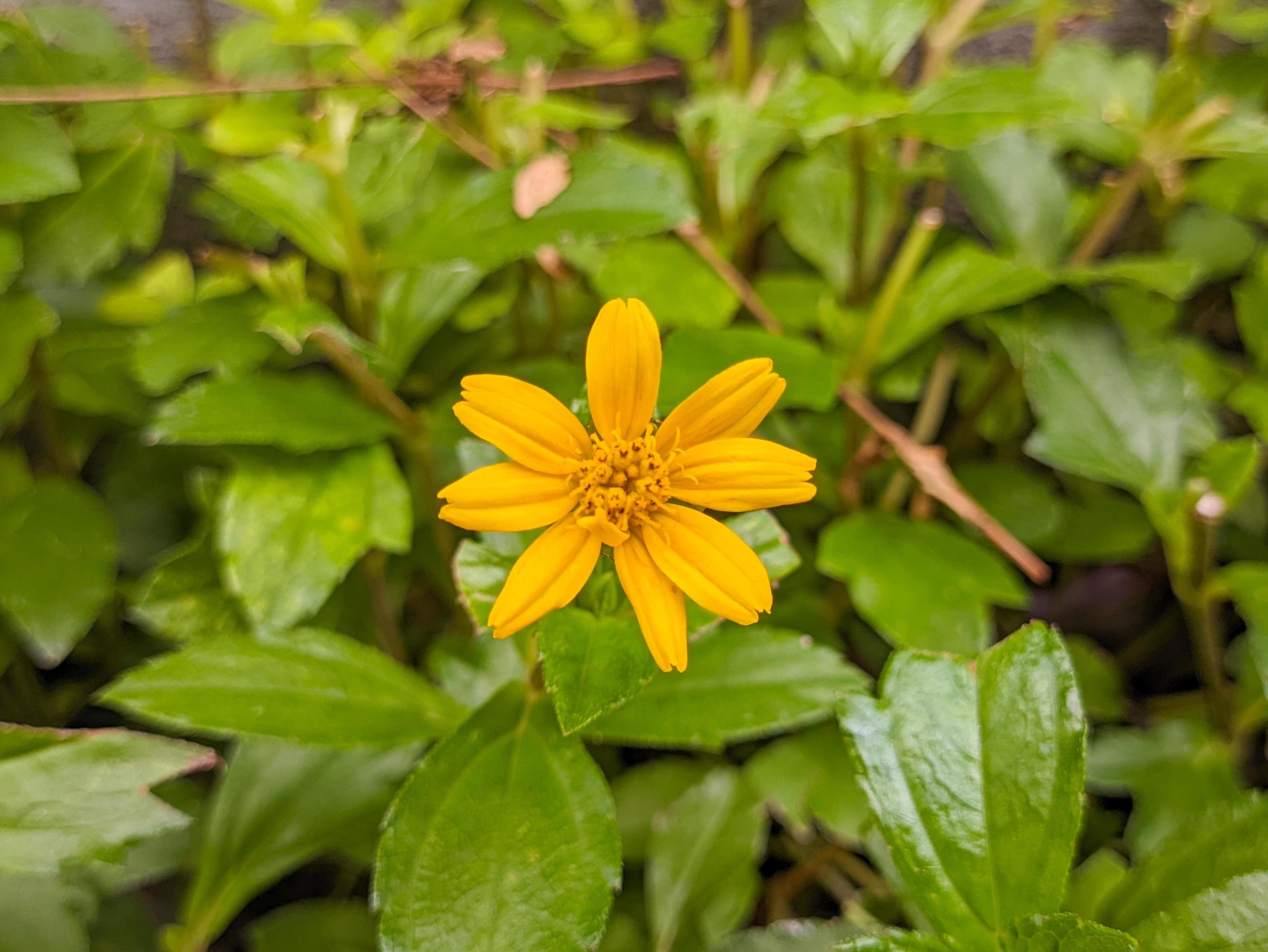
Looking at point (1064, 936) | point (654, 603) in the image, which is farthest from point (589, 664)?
point (1064, 936)

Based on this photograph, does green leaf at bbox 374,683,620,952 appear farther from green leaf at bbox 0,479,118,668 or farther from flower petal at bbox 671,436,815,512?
green leaf at bbox 0,479,118,668

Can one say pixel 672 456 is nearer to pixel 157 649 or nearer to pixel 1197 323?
pixel 157 649

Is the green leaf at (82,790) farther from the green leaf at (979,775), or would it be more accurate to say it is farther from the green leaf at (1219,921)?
the green leaf at (1219,921)

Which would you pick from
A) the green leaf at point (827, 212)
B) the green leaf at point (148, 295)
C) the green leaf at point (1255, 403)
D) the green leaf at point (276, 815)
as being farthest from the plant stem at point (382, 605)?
the green leaf at point (1255, 403)

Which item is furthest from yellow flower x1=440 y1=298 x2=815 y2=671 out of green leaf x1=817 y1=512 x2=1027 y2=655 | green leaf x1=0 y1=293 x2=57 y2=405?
green leaf x1=0 y1=293 x2=57 y2=405

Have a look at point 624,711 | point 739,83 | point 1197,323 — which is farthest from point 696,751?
point 1197,323

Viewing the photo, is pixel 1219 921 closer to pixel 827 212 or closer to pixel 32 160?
pixel 827 212
